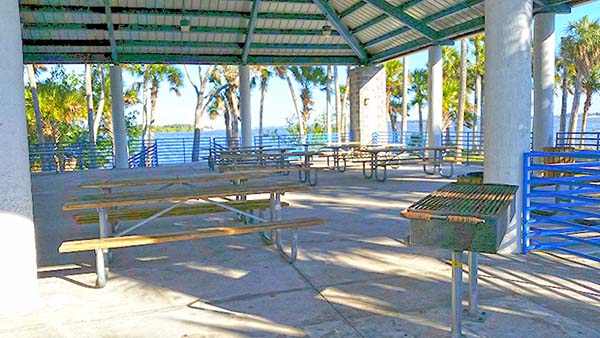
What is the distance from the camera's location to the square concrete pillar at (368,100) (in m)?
15.6

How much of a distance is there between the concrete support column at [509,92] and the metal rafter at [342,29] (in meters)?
9.02

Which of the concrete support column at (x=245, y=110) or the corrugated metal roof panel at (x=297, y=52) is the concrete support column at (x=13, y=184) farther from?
the concrete support column at (x=245, y=110)

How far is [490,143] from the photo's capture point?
4648 mm

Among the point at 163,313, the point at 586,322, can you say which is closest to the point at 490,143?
the point at 586,322

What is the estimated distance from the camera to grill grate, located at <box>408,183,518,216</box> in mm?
2381

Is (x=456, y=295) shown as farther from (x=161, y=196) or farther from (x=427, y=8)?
(x=427, y=8)

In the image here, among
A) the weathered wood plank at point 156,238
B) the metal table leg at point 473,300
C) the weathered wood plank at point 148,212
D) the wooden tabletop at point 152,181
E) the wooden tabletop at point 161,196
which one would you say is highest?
the wooden tabletop at point 152,181

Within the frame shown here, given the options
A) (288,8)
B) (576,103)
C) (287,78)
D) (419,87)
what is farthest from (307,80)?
(288,8)

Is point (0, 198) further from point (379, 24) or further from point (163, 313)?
point (379, 24)

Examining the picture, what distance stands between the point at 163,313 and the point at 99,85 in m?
31.1

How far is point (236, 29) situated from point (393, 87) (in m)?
23.9

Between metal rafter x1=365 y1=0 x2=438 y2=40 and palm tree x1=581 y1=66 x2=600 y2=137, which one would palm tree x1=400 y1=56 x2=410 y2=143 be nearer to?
metal rafter x1=365 y1=0 x2=438 y2=40

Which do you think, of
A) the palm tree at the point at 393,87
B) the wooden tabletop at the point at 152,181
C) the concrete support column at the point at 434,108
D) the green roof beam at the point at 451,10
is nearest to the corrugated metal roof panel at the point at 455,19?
the green roof beam at the point at 451,10

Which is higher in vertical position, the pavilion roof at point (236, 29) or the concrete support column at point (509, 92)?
the pavilion roof at point (236, 29)
